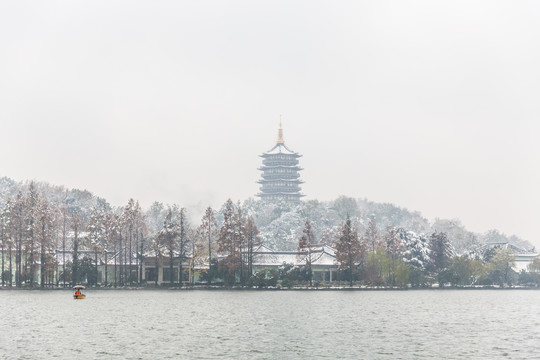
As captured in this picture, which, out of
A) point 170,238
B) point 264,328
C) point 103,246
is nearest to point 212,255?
point 170,238

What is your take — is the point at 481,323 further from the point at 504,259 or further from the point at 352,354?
the point at 504,259

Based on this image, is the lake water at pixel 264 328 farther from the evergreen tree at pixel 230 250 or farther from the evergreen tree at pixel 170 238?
the evergreen tree at pixel 170 238

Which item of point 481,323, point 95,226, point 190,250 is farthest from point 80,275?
point 481,323

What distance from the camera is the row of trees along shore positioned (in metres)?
97.6

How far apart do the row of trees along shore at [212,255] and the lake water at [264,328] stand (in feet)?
59.5

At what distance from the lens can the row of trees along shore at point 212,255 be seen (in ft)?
320

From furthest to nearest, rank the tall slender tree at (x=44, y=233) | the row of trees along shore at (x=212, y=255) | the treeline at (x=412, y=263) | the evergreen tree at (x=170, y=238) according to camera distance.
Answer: the treeline at (x=412, y=263) → the evergreen tree at (x=170, y=238) → the row of trees along shore at (x=212, y=255) → the tall slender tree at (x=44, y=233)

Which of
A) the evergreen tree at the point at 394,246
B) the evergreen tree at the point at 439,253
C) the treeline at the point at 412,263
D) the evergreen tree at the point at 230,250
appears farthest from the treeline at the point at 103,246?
the evergreen tree at the point at 439,253

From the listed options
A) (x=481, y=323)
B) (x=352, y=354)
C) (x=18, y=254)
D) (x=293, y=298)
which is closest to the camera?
(x=352, y=354)

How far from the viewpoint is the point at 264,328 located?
2018 inches

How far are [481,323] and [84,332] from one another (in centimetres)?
2927

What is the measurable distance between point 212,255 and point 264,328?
5724cm

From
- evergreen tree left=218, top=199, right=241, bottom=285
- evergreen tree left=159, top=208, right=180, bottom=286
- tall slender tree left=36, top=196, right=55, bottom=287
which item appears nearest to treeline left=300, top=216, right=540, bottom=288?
evergreen tree left=218, top=199, right=241, bottom=285

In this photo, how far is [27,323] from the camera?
53.0 meters
